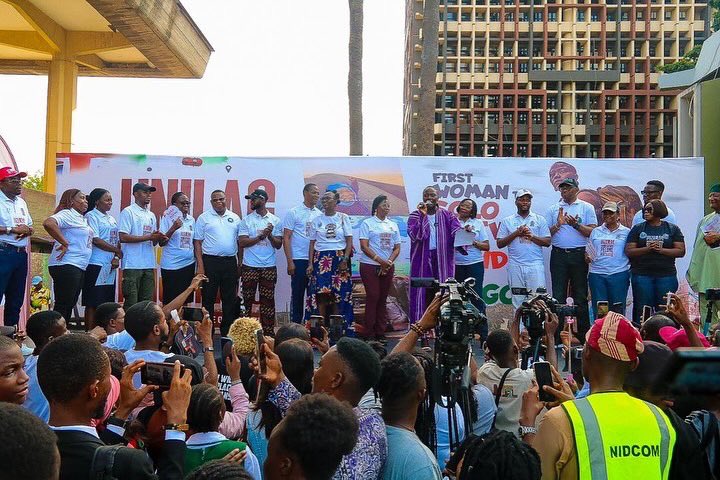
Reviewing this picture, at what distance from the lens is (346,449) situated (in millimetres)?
2432

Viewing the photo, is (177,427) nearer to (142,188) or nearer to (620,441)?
(620,441)

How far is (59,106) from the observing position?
14.5m

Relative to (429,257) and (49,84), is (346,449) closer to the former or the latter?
(429,257)

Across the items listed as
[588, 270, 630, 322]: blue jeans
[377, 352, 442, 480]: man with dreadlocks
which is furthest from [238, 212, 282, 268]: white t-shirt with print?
[377, 352, 442, 480]: man with dreadlocks

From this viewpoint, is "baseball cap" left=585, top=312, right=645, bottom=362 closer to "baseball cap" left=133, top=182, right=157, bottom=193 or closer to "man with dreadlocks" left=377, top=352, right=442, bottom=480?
"man with dreadlocks" left=377, top=352, right=442, bottom=480

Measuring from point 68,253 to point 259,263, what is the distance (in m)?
2.35

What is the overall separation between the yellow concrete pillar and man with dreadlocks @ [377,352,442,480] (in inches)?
487

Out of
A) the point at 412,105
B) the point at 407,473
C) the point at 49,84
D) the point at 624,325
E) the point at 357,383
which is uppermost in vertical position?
the point at 412,105

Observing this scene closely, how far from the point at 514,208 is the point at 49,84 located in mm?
8482

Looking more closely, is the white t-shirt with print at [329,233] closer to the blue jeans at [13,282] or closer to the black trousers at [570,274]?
the black trousers at [570,274]

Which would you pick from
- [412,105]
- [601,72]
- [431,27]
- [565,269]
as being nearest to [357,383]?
[565,269]

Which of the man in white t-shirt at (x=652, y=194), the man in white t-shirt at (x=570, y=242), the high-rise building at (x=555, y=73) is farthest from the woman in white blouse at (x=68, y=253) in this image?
the high-rise building at (x=555, y=73)

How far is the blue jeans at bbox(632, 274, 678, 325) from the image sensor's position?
31.6ft

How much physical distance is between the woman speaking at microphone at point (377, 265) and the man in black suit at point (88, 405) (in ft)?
23.9
